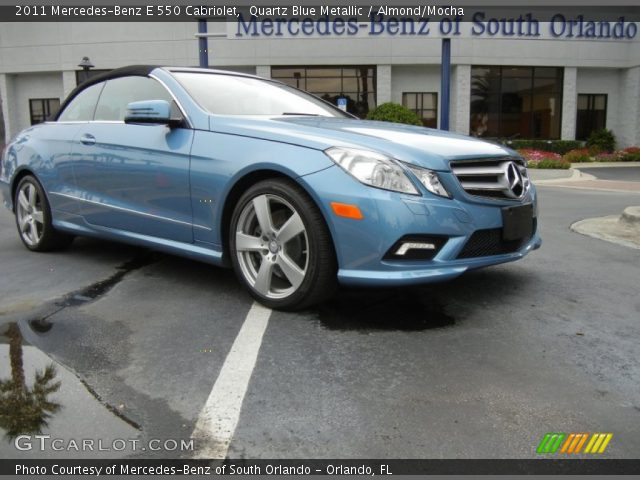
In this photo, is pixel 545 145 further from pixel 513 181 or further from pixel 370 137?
pixel 370 137

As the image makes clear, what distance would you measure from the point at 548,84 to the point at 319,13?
11.2 m

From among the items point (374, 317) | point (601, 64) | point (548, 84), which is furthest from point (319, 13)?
point (374, 317)

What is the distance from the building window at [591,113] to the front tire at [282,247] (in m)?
28.6

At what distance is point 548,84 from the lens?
92.3 ft

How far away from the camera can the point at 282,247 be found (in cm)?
357

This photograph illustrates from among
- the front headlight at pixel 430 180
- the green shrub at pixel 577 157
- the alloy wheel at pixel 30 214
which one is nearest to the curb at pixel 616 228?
the front headlight at pixel 430 180

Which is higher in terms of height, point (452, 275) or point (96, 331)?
point (452, 275)

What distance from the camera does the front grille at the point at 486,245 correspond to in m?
3.42

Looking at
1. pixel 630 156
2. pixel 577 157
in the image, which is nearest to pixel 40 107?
pixel 577 157

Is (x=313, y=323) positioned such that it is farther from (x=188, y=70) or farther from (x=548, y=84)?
(x=548, y=84)

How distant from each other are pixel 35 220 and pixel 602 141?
27.4 meters

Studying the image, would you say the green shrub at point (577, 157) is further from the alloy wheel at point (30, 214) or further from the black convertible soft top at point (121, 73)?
the alloy wheel at point (30, 214)

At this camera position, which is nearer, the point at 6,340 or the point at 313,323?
the point at 6,340

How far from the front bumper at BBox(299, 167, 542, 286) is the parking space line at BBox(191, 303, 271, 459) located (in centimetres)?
60
